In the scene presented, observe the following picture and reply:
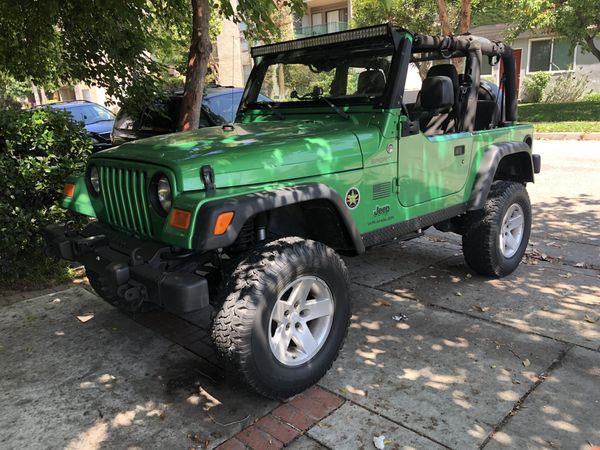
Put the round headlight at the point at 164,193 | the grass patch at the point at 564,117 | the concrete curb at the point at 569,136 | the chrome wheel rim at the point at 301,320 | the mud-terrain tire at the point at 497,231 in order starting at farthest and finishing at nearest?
the grass patch at the point at 564,117
the concrete curb at the point at 569,136
the mud-terrain tire at the point at 497,231
the chrome wheel rim at the point at 301,320
the round headlight at the point at 164,193

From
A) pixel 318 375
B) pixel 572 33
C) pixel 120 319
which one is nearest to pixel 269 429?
pixel 318 375

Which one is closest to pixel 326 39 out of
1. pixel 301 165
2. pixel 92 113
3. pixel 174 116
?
pixel 301 165

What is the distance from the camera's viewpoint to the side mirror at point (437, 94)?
3.40 m

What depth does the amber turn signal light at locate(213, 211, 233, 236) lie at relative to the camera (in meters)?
2.50

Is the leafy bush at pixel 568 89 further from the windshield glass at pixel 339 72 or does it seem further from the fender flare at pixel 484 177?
the windshield glass at pixel 339 72

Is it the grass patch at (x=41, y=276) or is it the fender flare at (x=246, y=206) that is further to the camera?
the grass patch at (x=41, y=276)

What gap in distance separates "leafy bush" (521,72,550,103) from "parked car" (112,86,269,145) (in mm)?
18635

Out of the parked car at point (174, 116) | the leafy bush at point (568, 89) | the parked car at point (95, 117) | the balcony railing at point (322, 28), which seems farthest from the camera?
the balcony railing at point (322, 28)

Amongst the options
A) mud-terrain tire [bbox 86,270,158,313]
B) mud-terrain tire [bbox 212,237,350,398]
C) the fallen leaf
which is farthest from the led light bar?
the fallen leaf

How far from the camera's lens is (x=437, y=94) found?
11.1 feet

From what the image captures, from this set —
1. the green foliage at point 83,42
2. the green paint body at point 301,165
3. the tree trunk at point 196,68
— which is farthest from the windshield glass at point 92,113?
the green paint body at point 301,165

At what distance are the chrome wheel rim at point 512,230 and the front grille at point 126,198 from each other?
126 inches

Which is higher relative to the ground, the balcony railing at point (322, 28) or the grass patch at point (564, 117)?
the balcony railing at point (322, 28)

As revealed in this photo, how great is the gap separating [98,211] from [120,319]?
44.6 inches
